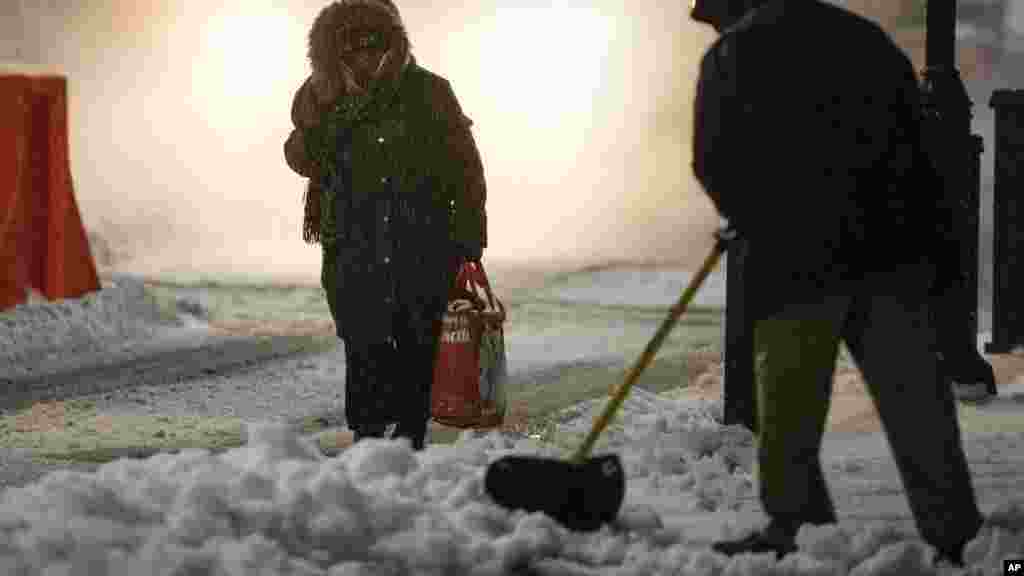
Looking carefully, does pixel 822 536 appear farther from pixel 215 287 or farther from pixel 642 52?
pixel 642 52

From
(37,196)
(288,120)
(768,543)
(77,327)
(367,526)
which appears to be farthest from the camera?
(288,120)

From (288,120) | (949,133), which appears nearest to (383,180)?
(949,133)

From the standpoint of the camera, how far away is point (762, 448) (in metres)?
5.39

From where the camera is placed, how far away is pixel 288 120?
24.2 metres

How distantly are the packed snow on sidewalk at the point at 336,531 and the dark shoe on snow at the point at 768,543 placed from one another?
0.05 m

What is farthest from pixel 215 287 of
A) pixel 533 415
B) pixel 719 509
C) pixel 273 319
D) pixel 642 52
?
pixel 719 509

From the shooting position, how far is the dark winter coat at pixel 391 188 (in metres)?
7.30

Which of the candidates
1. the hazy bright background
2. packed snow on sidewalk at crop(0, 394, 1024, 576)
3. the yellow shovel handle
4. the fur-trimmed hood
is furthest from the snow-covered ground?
the hazy bright background

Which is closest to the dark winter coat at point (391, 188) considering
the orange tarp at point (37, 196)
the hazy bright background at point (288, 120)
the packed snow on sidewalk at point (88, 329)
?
the packed snow on sidewalk at point (88, 329)

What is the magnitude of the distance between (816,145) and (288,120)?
19.6 m

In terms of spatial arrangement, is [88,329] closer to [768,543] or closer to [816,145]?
[768,543]

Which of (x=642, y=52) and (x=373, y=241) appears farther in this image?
(x=642, y=52)

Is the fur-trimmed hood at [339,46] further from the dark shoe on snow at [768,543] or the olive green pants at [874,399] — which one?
the dark shoe on snow at [768,543]

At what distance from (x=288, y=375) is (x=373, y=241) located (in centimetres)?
447
